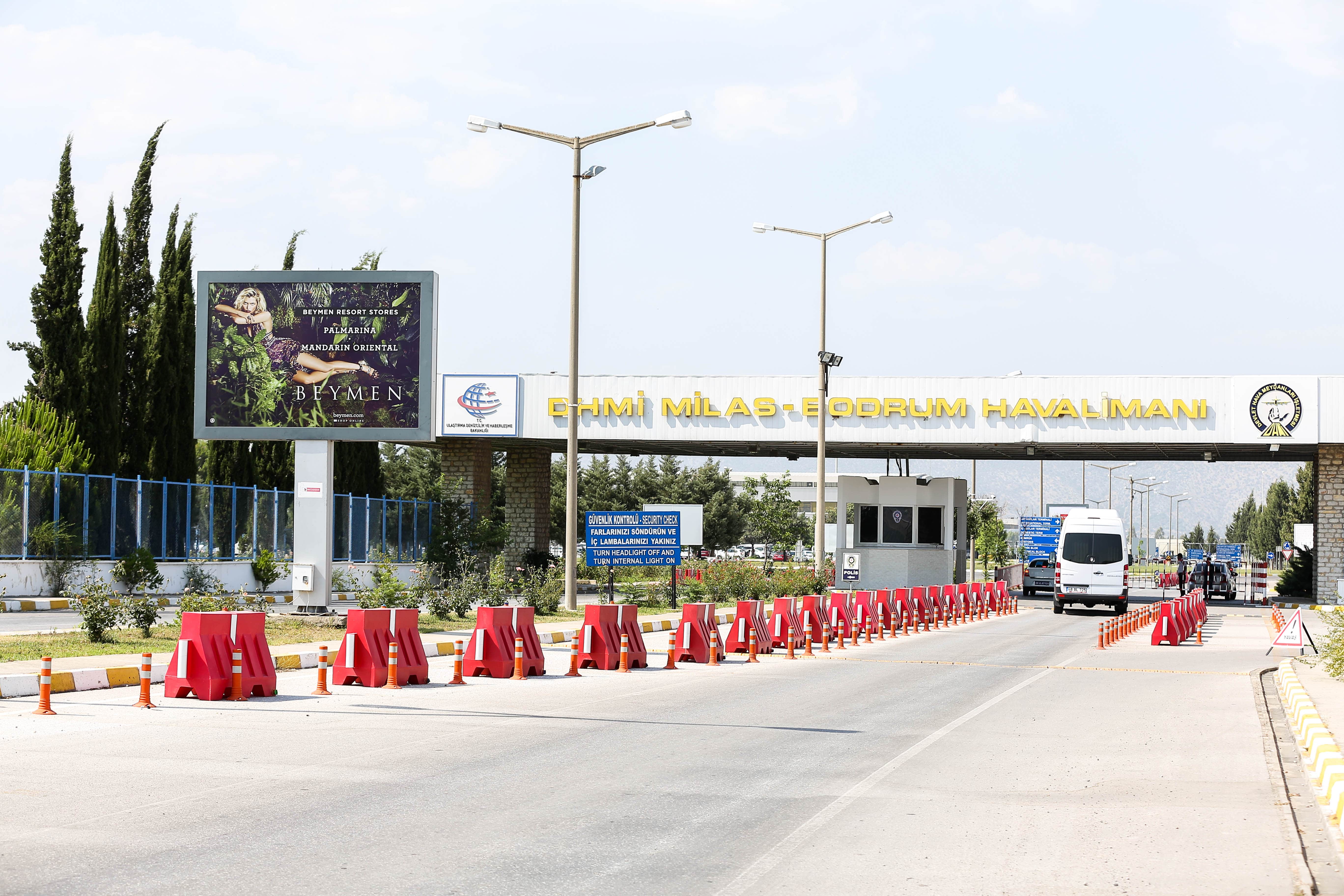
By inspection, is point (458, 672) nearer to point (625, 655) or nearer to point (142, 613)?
point (625, 655)

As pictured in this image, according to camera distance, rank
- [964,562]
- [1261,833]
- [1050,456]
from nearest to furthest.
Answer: [1261,833], [964,562], [1050,456]

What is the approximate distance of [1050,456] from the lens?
2201 inches

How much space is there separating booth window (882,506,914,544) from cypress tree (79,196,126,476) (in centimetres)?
2522

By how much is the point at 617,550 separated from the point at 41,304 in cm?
1879

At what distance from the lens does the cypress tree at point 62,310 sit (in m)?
38.7

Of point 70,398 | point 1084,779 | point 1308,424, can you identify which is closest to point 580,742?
point 1084,779

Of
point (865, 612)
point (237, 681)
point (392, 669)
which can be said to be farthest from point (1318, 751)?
A: point (865, 612)

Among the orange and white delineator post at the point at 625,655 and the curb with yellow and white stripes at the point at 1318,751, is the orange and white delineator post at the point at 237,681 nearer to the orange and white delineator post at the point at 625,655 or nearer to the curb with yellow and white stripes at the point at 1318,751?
the orange and white delineator post at the point at 625,655

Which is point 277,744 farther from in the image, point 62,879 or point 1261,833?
point 1261,833

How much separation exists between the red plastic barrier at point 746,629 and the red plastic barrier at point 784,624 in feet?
1.52

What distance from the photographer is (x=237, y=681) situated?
1466cm

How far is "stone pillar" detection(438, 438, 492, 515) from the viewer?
5091 centimetres

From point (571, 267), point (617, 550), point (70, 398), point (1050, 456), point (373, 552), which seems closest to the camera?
point (571, 267)

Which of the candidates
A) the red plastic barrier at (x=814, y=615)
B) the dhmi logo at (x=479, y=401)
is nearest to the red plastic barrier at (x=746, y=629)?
the red plastic barrier at (x=814, y=615)
